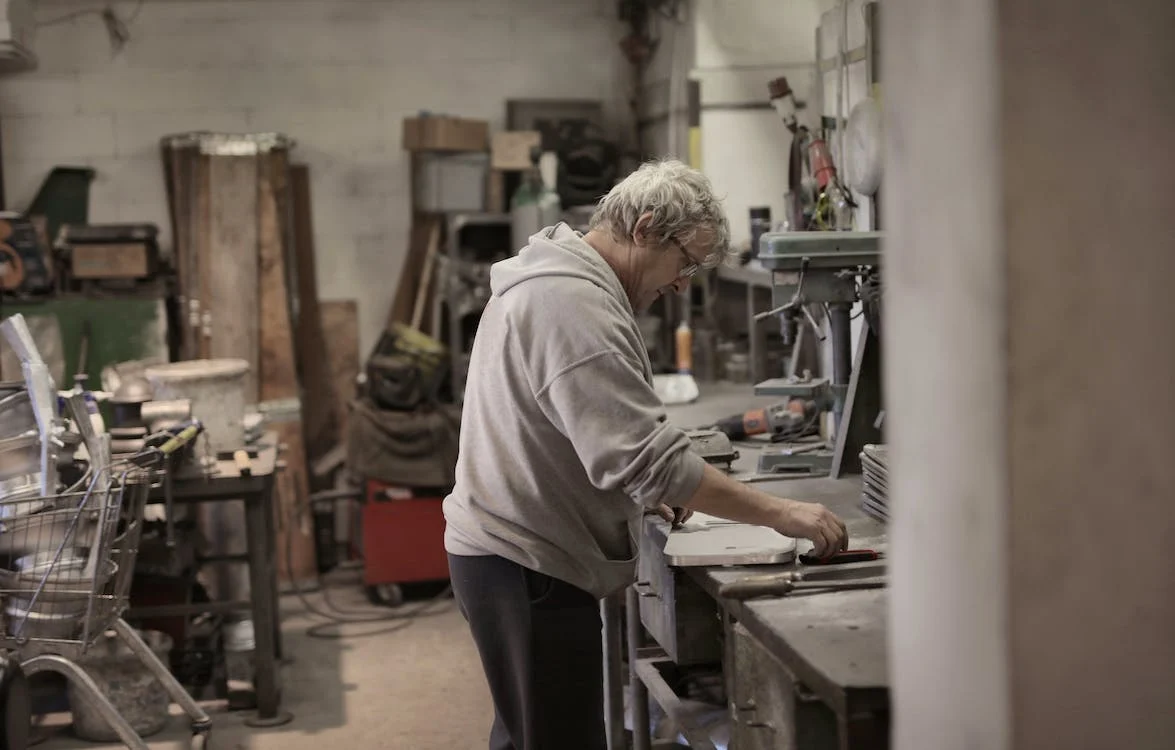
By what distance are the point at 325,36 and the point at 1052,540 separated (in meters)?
5.34

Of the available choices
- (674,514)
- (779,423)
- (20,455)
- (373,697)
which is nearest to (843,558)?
(674,514)

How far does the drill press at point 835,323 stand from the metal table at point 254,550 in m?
1.70

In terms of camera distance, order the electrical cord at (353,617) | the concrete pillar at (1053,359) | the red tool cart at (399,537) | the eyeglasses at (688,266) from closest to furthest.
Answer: the concrete pillar at (1053,359)
the eyeglasses at (688,266)
the electrical cord at (353,617)
the red tool cart at (399,537)

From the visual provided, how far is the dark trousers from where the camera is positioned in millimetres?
2223

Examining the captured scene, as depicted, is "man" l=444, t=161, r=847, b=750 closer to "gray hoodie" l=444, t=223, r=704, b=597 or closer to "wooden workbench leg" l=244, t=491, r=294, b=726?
"gray hoodie" l=444, t=223, r=704, b=597

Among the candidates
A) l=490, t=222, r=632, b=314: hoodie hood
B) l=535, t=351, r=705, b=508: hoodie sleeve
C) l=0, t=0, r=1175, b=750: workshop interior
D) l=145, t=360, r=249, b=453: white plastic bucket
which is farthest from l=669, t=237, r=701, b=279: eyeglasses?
l=145, t=360, r=249, b=453: white plastic bucket

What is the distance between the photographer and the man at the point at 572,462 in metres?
2.03

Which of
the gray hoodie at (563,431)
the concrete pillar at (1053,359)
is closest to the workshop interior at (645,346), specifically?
the concrete pillar at (1053,359)

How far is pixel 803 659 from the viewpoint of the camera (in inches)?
68.7

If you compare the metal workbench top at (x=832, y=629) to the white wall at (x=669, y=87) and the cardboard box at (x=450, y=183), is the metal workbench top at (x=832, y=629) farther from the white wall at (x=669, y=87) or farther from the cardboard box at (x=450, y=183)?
the cardboard box at (x=450, y=183)

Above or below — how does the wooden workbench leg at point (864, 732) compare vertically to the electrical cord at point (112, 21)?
below

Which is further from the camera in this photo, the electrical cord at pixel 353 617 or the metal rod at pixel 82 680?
the electrical cord at pixel 353 617

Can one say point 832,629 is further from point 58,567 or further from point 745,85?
point 745,85

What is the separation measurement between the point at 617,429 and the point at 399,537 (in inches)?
138
